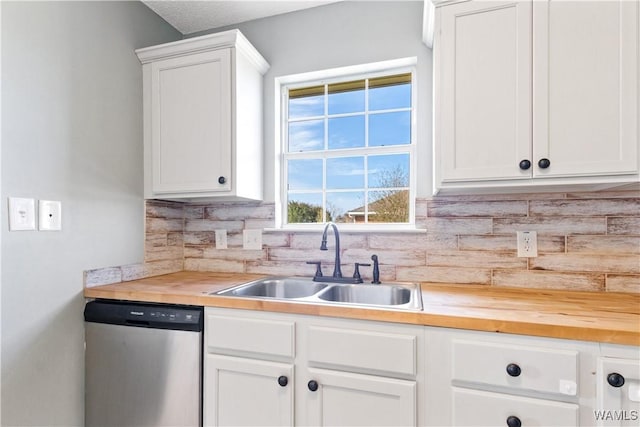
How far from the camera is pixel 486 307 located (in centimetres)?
123

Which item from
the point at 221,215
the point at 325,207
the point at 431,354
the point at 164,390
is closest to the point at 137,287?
the point at 164,390

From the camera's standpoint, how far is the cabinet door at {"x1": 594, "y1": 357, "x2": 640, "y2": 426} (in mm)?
967

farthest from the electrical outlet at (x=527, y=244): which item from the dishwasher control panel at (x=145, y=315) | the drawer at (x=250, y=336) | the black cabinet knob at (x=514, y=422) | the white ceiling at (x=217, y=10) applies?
the white ceiling at (x=217, y=10)

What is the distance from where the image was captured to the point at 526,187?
55.9 inches

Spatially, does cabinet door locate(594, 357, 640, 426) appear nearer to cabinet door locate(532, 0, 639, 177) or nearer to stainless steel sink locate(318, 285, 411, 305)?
cabinet door locate(532, 0, 639, 177)

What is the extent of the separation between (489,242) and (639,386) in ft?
2.63

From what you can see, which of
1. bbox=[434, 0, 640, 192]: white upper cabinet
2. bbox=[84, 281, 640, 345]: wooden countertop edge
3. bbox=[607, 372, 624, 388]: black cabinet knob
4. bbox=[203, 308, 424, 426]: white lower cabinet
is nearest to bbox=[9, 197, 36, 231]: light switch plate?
bbox=[84, 281, 640, 345]: wooden countertop edge

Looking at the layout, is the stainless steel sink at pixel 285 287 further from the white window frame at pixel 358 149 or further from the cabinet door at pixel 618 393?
the cabinet door at pixel 618 393

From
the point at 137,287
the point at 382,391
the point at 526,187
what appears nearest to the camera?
the point at 382,391

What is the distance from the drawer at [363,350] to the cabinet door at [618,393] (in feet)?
1.83

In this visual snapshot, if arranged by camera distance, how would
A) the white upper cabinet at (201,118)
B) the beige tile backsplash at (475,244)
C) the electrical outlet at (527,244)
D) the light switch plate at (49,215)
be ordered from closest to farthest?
the light switch plate at (49,215)
the beige tile backsplash at (475,244)
the electrical outlet at (527,244)
the white upper cabinet at (201,118)

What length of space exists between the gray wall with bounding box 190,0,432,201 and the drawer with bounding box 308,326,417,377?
0.89 metres

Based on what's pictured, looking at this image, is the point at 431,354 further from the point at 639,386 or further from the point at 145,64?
the point at 145,64

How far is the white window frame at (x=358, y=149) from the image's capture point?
6.16 ft
